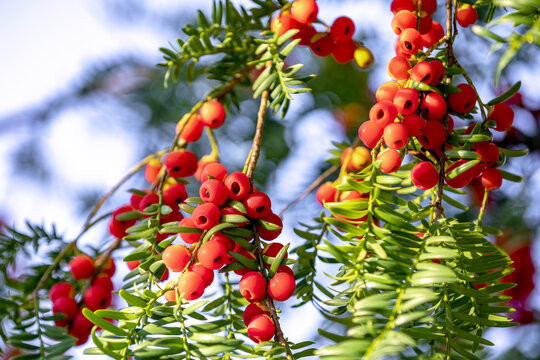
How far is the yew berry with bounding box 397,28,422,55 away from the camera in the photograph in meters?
0.36

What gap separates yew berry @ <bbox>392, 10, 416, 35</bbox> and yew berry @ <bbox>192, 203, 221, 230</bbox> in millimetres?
214

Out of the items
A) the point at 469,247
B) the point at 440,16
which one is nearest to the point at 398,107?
the point at 469,247

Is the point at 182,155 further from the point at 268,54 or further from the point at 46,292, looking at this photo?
the point at 46,292

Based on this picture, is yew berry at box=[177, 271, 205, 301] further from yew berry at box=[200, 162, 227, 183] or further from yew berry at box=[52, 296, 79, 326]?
yew berry at box=[52, 296, 79, 326]

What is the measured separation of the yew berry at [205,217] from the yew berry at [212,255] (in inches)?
0.7

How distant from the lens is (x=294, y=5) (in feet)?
1.54

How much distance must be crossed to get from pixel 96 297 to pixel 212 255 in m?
0.24

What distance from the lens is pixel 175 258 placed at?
0.36 m

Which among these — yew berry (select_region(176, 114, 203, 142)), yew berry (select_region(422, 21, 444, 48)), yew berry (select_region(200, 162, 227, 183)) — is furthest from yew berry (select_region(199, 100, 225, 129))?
yew berry (select_region(422, 21, 444, 48))

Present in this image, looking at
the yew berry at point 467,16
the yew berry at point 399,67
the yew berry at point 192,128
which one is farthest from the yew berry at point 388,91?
the yew berry at point 192,128

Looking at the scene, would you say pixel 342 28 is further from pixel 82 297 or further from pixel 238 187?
pixel 82 297

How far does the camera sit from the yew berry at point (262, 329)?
33 cm

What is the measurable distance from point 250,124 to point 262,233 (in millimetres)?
649

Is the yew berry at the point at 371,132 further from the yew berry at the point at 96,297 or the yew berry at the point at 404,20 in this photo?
the yew berry at the point at 96,297
